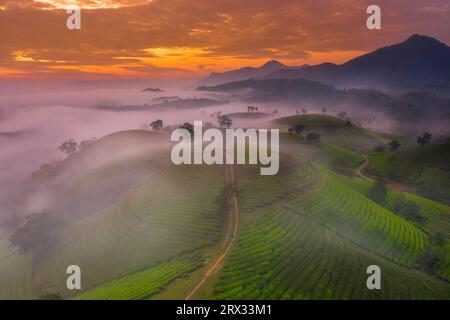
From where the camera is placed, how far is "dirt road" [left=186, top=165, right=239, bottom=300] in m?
60.3

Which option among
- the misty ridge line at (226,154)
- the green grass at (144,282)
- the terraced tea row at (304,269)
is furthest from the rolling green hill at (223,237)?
the misty ridge line at (226,154)

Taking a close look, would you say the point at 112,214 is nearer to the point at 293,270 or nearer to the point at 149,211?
the point at 149,211

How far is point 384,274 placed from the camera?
67.7 m

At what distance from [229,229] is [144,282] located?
23180mm

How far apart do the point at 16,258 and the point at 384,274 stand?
98.0m

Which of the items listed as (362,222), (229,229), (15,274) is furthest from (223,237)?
(15,274)

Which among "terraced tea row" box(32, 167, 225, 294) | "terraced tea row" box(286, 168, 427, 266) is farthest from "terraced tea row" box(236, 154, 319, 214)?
"terraced tea row" box(32, 167, 225, 294)

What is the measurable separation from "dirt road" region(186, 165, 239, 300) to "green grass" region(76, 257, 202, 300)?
12.3ft

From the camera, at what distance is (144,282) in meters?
62.9

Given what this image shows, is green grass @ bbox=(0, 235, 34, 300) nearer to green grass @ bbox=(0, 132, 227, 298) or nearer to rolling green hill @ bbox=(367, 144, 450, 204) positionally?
green grass @ bbox=(0, 132, 227, 298)

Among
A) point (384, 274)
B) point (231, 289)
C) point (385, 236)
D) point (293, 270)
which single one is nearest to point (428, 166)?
point (385, 236)

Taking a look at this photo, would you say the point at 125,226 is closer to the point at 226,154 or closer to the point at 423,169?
the point at 226,154
